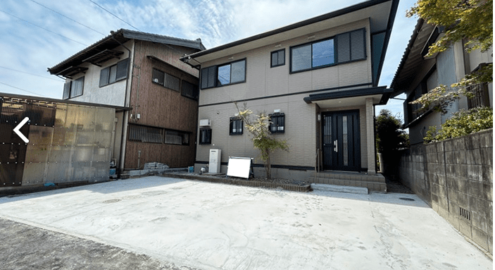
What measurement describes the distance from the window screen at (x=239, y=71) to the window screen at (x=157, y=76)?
3653 mm

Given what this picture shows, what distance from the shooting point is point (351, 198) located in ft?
15.9

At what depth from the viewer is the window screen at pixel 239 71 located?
873 centimetres

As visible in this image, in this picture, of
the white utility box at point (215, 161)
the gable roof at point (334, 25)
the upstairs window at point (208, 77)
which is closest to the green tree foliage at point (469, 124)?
the gable roof at point (334, 25)

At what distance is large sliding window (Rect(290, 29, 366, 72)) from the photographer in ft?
21.5

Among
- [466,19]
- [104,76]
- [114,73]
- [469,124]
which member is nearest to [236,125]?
[114,73]

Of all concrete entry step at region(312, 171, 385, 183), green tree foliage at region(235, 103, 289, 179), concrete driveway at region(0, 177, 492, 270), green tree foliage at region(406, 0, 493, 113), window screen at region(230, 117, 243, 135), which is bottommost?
concrete driveway at region(0, 177, 492, 270)

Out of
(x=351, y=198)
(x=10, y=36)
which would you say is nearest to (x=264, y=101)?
(x=351, y=198)

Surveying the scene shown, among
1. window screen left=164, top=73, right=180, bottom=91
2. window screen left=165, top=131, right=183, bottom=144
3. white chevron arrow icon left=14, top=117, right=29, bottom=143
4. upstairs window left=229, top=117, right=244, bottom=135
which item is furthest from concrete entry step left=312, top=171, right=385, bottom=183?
white chevron arrow icon left=14, top=117, right=29, bottom=143

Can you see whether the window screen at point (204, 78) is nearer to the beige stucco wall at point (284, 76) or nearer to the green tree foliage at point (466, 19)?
the beige stucco wall at point (284, 76)

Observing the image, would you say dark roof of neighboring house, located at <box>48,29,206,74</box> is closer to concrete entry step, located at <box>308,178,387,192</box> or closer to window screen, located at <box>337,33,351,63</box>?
window screen, located at <box>337,33,351,63</box>

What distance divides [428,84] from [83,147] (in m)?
12.5

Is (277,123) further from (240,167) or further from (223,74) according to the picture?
(223,74)

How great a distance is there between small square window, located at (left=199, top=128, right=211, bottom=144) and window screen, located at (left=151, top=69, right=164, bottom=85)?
3.15 m

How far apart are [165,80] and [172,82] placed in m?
0.40
